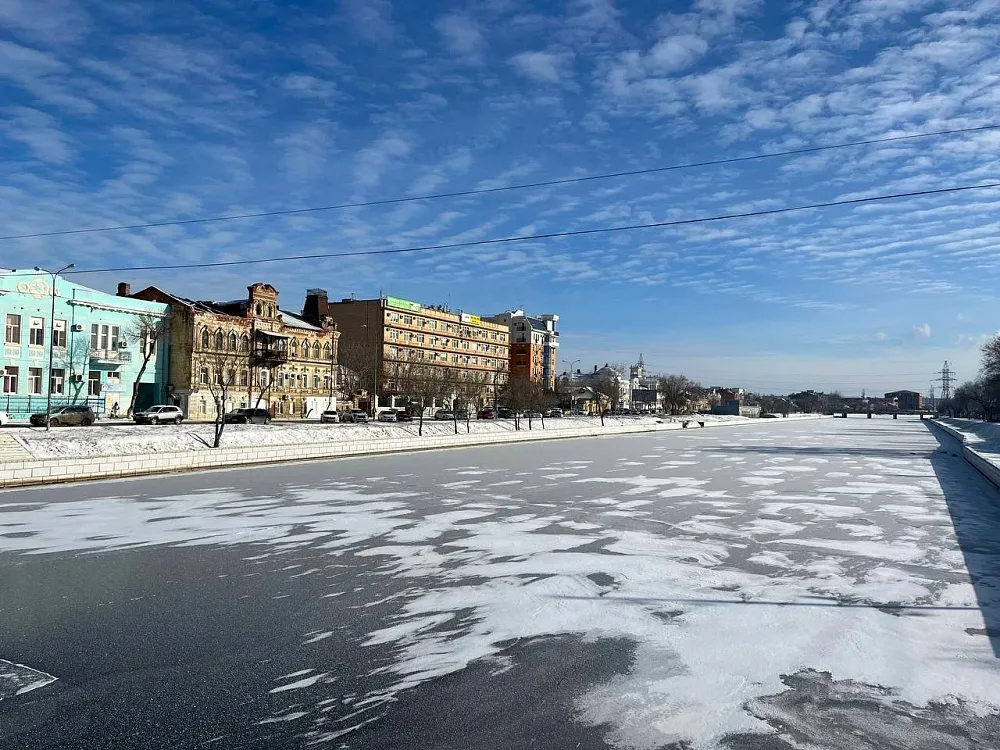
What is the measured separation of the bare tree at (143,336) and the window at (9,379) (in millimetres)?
7936

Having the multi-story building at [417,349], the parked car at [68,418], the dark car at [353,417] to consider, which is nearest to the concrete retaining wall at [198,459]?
the parked car at [68,418]

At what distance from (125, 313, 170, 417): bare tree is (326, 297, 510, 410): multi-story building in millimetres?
21157

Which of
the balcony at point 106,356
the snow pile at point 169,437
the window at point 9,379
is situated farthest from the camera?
the balcony at point 106,356

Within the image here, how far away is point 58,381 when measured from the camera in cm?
4844

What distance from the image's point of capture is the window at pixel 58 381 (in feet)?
158

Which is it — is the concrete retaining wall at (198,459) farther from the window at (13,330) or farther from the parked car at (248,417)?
the window at (13,330)

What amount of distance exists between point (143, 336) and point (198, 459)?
108 feet

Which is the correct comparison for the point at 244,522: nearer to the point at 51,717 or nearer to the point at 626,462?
the point at 51,717

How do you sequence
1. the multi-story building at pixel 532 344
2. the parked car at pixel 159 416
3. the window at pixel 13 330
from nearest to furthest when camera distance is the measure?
the window at pixel 13 330
the parked car at pixel 159 416
the multi-story building at pixel 532 344

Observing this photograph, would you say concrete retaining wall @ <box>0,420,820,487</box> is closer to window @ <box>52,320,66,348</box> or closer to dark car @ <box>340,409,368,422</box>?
dark car @ <box>340,409,368,422</box>

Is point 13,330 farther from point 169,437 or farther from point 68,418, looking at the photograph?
point 169,437

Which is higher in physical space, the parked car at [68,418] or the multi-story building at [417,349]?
the multi-story building at [417,349]

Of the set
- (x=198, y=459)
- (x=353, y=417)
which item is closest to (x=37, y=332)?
(x=353, y=417)

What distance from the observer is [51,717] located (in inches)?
194
